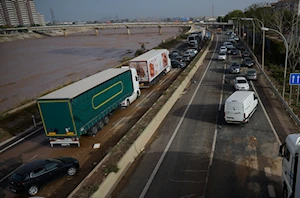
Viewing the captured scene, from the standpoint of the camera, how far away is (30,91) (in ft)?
136

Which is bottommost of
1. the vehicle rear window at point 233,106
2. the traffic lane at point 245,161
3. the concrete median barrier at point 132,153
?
the traffic lane at point 245,161

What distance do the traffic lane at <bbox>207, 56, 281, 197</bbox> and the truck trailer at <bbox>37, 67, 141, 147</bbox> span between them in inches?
322

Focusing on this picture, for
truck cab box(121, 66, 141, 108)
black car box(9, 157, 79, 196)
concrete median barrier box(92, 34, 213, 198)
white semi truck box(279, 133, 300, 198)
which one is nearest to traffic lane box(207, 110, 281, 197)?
white semi truck box(279, 133, 300, 198)

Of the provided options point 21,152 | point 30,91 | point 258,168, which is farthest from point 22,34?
point 258,168

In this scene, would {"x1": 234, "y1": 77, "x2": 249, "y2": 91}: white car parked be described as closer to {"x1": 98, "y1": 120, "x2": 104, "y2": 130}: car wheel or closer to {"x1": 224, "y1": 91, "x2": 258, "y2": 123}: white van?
{"x1": 224, "y1": 91, "x2": 258, "y2": 123}: white van

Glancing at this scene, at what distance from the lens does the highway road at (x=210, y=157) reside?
12031 mm

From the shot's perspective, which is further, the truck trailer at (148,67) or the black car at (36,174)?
the truck trailer at (148,67)

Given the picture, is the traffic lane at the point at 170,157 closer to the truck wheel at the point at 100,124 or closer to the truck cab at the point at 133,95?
the truck wheel at the point at 100,124

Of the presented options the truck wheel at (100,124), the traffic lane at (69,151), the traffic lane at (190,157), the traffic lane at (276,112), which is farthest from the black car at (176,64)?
the truck wheel at (100,124)

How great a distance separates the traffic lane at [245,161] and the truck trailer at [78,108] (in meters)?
8.18

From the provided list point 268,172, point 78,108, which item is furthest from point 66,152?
point 268,172

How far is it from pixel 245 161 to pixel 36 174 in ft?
33.9

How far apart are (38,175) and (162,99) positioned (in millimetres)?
13915

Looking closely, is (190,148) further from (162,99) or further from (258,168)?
(162,99)
